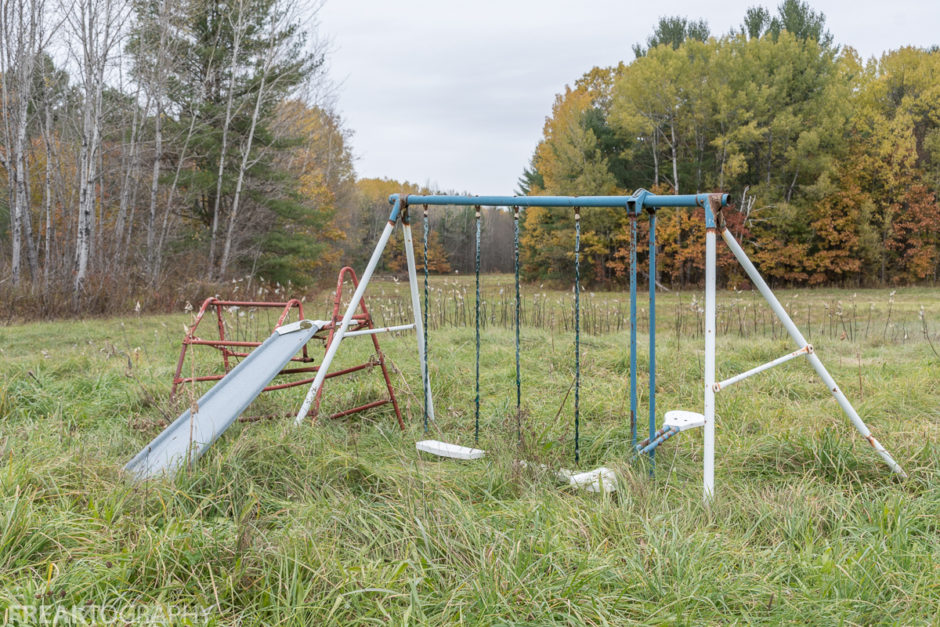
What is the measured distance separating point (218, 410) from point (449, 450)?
3.61 ft

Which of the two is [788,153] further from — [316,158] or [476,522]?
[476,522]

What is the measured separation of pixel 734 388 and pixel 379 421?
8.31 ft

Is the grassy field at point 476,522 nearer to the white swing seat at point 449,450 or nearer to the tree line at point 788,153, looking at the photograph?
the white swing seat at point 449,450

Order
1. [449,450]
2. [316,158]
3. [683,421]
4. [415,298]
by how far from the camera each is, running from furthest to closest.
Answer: [316,158]
[415,298]
[449,450]
[683,421]

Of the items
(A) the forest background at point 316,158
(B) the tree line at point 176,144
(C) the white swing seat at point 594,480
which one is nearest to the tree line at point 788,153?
(A) the forest background at point 316,158

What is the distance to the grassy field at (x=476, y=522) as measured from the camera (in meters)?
1.64

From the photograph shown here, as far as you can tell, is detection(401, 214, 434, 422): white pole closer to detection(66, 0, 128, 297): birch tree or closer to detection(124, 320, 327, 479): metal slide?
detection(124, 320, 327, 479): metal slide

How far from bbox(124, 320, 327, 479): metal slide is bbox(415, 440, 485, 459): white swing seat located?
0.82 m

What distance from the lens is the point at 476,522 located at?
203cm

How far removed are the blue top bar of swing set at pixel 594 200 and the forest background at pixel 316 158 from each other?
Answer: 8.36 meters

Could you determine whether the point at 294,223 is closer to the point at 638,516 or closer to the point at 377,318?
the point at 377,318

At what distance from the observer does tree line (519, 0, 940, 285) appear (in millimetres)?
19516

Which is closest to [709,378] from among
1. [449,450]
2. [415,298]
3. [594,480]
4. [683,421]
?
[683,421]

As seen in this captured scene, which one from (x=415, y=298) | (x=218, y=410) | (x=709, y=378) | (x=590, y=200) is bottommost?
(x=218, y=410)
